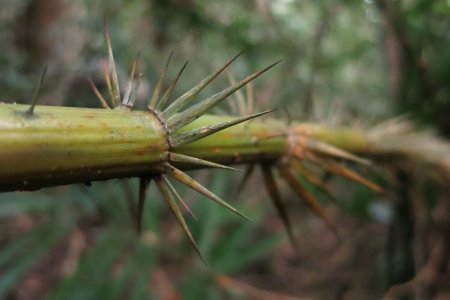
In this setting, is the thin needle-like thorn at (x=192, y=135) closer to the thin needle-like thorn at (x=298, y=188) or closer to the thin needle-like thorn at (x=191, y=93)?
the thin needle-like thorn at (x=191, y=93)

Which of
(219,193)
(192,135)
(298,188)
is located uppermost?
(192,135)

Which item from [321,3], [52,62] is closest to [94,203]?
[52,62]

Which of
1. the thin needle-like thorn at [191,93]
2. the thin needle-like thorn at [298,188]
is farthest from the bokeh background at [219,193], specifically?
the thin needle-like thorn at [191,93]

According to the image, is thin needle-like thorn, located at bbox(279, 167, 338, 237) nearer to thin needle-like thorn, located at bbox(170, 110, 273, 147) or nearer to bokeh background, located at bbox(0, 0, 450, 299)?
thin needle-like thorn, located at bbox(170, 110, 273, 147)

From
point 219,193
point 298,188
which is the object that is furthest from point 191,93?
point 219,193

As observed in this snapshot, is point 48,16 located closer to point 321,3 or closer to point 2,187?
point 321,3

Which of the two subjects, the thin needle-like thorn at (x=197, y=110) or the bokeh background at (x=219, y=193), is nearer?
the thin needle-like thorn at (x=197, y=110)

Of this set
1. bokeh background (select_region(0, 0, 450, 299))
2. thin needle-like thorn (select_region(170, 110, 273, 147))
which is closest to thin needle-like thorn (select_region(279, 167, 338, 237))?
thin needle-like thorn (select_region(170, 110, 273, 147))

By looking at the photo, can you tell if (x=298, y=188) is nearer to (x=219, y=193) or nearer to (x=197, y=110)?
(x=197, y=110)
